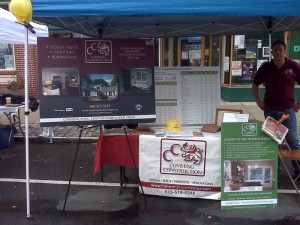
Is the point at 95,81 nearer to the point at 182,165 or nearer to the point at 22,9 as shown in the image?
the point at 22,9

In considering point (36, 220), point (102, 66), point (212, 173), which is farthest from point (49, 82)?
point (212, 173)

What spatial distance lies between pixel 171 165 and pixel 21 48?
8.93 metres

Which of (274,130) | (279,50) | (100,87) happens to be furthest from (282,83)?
(100,87)

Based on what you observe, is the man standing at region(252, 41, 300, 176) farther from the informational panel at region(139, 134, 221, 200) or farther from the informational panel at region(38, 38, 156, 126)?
the informational panel at region(38, 38, 156, 126)

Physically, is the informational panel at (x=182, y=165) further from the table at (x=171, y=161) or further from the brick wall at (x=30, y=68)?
the brick wall at (x=30, y=68)

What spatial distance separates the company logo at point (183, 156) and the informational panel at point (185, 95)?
0.80 metres

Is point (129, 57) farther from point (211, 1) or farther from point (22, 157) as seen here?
point (22, 157)

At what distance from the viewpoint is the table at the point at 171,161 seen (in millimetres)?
3824

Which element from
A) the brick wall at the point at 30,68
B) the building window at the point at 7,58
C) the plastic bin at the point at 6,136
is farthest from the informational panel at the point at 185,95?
the building window at the point at 7,58

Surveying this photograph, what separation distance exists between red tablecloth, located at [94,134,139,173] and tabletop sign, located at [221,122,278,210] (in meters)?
1.10

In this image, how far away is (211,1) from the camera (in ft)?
10.4

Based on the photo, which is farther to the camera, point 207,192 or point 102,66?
point 207,192

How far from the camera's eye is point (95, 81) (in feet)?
11.6

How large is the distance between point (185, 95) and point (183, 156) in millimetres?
→ 1112
